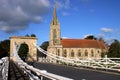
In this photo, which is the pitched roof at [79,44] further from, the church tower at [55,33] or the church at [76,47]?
the church tower at [55,33]

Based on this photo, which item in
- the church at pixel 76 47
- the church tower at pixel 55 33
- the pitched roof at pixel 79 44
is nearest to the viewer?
the church tower at pixel 55 33

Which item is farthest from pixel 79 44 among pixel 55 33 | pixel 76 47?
pixel 55 33

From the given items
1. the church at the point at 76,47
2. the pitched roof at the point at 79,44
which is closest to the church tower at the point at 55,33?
the church at the point at 76,47

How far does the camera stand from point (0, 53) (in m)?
104

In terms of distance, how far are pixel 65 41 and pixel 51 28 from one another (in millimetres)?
13125

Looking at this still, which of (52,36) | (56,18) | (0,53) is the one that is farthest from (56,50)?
(0,53)

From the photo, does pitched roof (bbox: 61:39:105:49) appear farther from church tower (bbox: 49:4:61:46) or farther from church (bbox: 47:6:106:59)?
church tower (bbox: 49:4:61:46)

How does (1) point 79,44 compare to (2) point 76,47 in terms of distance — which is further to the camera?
(1) point 79,44

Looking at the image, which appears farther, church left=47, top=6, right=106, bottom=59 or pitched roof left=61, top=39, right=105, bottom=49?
pitched roof left=61, top=39, right=105, bottom=49

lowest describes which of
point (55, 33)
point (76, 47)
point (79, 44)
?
point (76, 47)

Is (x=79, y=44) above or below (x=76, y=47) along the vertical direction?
above

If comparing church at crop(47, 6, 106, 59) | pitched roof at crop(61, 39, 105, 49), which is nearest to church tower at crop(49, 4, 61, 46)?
church at crop(47, 6, 106, 59)

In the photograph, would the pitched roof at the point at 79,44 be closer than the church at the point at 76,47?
No

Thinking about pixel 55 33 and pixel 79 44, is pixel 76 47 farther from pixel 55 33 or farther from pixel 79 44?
pixel 55 33
